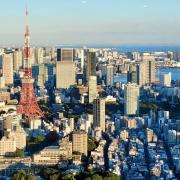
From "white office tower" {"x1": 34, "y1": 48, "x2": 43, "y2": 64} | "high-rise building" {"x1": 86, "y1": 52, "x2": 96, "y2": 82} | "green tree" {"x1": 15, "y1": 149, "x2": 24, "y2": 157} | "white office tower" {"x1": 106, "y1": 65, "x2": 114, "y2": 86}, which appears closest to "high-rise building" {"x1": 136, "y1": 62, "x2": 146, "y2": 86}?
"white office tower" {"x1": 106, "y1": 65, "x2": 114, "y2": 86}

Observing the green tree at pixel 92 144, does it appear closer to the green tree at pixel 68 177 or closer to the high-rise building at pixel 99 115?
the high-rise building at pixel 99 115

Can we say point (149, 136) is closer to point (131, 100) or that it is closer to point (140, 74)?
point (131, 100)

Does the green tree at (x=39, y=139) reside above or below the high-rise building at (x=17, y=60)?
below

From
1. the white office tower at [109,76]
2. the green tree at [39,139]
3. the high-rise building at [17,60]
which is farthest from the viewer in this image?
the high-rise building at [17,60]

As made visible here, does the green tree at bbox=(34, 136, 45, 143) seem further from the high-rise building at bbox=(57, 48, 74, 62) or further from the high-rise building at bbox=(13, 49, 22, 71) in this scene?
the high-rise building at bbox=(57, 48, 74, 62)

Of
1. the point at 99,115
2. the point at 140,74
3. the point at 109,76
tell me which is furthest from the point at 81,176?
the point at 109,76

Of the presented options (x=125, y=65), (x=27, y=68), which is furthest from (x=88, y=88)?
(x=125, y=65)

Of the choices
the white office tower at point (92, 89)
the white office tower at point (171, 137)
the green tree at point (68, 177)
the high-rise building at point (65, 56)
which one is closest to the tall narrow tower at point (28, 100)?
the white office tower at point (92, 89)

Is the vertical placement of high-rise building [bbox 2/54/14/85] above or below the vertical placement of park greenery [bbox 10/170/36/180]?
above
